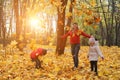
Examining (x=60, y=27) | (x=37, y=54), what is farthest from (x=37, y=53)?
(x=60, y=27)

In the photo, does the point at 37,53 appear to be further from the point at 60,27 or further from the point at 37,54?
the point at 60,27

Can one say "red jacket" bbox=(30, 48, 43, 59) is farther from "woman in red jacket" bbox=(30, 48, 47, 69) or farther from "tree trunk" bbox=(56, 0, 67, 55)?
"tree trunk" bbox=(56, 0, 67, 55)

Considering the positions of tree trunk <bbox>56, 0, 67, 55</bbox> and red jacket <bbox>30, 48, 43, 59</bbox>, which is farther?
tree trunk <bbox>56, 0, 67, 55</bbox>

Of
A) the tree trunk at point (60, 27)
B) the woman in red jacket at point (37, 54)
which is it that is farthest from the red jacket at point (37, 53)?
the tree trunk at point (60, 27)

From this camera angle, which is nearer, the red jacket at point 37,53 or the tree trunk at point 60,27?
the red jacket at point 37,53

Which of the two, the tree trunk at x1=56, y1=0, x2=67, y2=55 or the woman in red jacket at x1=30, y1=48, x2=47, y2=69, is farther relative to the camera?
the tree trunk at x1=56, y1=0, x2=67, y2=55

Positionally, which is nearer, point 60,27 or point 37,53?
point 37,53

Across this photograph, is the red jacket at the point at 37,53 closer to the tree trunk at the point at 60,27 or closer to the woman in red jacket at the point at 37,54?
the woman in red jacket at the point at 37,54

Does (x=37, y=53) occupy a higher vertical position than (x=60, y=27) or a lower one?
lower

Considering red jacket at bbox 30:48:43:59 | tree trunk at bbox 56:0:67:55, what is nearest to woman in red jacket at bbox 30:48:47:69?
red jacket at bbox 30:48:43:59

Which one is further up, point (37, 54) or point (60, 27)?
point (60, 27)

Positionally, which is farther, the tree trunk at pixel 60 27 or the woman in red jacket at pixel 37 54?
the tree trunk at pixel 60 27

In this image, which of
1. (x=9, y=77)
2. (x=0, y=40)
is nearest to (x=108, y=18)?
(x=0, y=40)

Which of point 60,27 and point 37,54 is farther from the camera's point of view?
point 60,27
